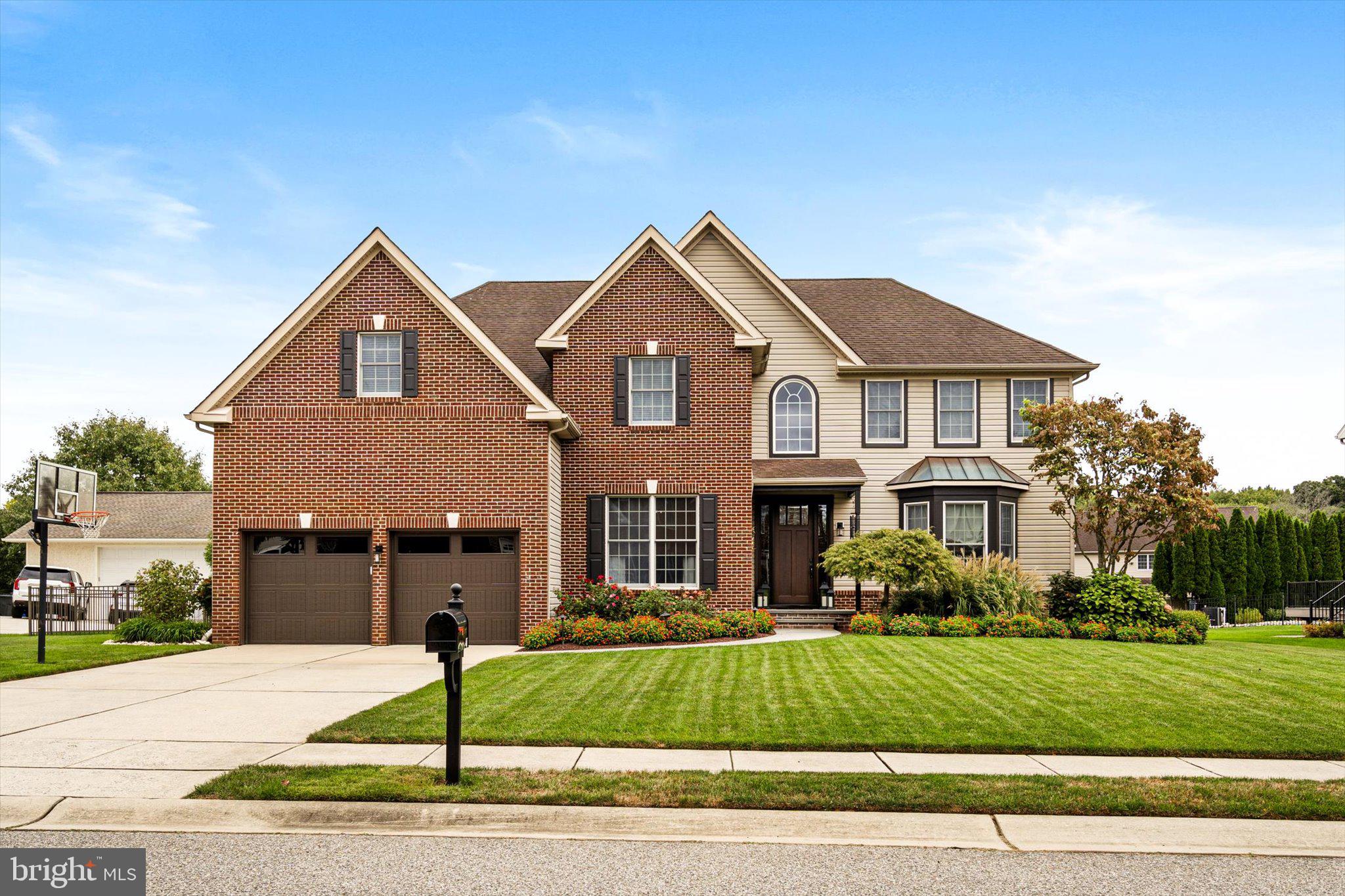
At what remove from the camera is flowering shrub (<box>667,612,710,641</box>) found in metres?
18.7

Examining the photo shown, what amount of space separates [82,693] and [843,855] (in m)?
10.7

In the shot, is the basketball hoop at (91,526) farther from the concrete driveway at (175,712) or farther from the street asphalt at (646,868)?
the street asphalt at (646,868)

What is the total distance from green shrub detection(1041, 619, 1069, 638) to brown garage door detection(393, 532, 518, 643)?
422 inches

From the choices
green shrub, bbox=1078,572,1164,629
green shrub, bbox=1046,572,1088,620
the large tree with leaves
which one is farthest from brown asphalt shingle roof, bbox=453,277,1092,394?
the large tree with leaves

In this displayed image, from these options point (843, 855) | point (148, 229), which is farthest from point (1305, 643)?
point (148, 229)

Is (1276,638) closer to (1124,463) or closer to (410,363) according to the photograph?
(1124,463)

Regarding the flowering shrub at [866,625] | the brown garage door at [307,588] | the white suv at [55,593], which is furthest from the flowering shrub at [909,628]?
the white suv at [55,593]

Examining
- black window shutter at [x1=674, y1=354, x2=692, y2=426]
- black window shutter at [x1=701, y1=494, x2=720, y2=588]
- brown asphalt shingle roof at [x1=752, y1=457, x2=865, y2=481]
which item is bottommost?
black window shutter at [x1=701, y1=494, x2=720, y2=588]

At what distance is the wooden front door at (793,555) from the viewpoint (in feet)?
79.0

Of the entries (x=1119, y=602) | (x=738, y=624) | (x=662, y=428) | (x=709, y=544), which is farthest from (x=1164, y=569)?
(x=662, y=428)

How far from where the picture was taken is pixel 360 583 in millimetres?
19266

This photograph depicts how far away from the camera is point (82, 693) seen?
12.4 meters

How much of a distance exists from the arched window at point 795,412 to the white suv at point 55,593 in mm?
20383

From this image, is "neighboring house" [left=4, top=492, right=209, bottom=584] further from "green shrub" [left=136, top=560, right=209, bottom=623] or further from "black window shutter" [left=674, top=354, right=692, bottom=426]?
"black window shutter" [left=674, top=354, right=692, bottom=426]
